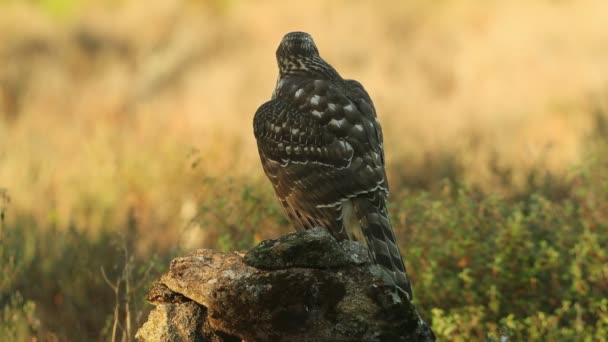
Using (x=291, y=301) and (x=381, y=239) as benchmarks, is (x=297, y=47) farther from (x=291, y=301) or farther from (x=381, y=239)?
(x=291, y=301)

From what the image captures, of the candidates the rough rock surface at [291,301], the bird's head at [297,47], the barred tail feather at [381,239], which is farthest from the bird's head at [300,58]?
the rough rock surface at [291,301]

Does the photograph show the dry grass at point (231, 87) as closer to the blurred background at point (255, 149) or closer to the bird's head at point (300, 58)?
the blurred background at point (255, 149)

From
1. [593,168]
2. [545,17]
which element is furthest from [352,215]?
[545,17]

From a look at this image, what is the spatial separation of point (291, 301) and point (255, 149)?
22.6ft

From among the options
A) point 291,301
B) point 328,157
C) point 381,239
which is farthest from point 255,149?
point 291,301

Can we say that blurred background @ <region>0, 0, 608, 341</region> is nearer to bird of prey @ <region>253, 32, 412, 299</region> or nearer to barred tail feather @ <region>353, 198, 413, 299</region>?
barred tail feather @ <region>353, 198, 413, 299</region>

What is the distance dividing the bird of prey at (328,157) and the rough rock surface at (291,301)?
3.93ft

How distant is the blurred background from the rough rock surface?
2.55ft

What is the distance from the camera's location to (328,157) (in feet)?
17.7

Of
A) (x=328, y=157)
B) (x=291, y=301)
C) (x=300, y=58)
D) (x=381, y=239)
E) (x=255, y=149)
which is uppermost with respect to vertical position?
(x=255, y=149)

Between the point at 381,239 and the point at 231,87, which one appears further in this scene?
the point at 231,87

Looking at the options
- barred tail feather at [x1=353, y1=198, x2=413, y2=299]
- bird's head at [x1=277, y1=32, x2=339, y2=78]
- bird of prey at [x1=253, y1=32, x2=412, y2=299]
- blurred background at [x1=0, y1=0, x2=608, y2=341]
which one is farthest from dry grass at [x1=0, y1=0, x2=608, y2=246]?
barred tail feather at [x1=353, y1=198, x2=413, y2=299]

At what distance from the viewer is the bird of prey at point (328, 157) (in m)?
5.18

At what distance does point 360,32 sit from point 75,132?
6.24 m
